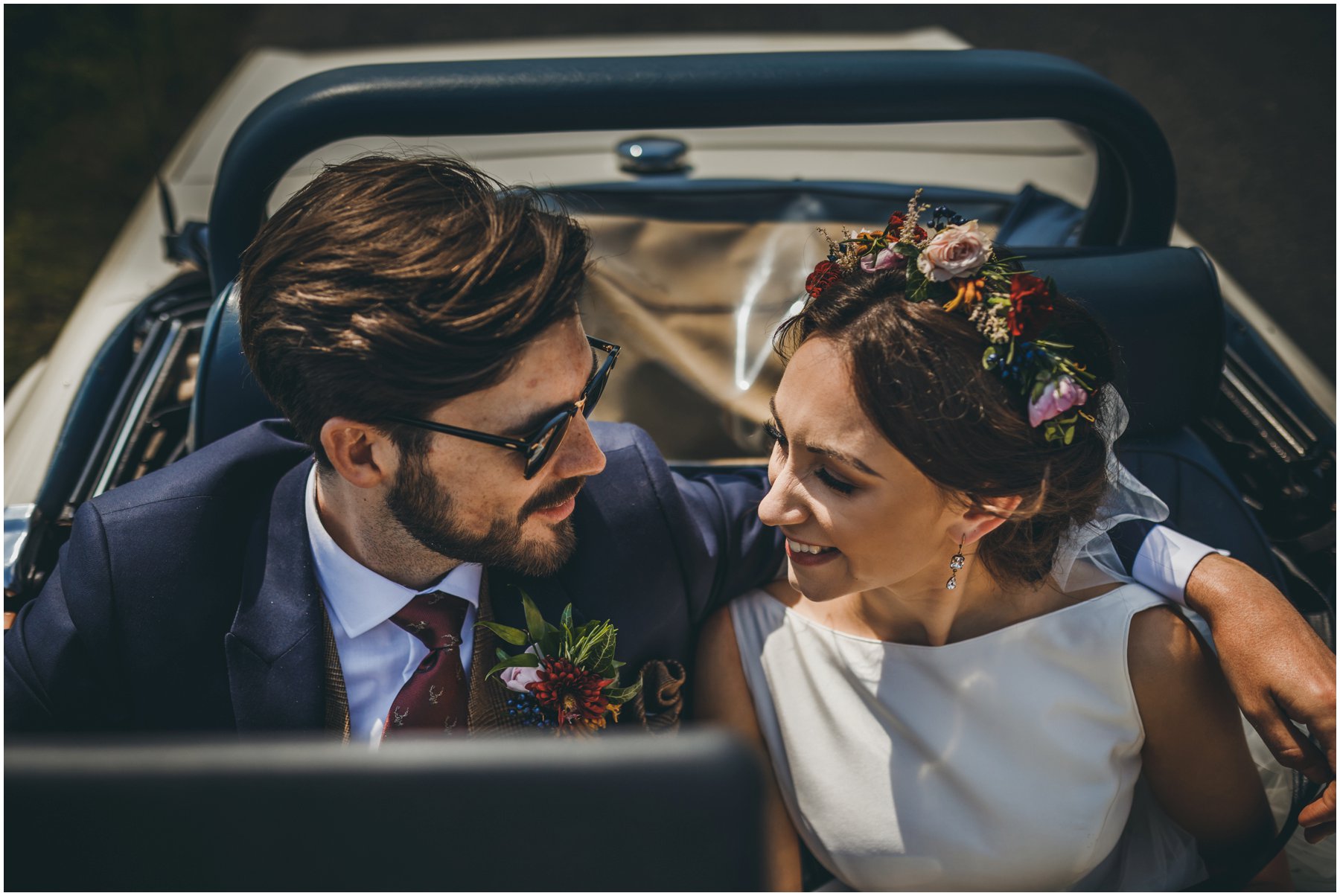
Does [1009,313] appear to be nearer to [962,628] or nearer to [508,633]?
[962,628]

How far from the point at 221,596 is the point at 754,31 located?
186 inches

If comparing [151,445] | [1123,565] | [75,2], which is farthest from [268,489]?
[75,2]

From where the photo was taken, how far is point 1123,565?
171cm

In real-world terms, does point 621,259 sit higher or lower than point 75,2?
higher

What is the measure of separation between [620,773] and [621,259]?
1.79 m

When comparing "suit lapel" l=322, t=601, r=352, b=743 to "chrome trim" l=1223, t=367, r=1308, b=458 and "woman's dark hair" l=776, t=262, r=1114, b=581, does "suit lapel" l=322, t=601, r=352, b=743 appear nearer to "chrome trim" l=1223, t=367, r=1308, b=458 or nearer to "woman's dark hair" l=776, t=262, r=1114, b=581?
"woman's dark hair" l=776, t=262, r=1114, b=581

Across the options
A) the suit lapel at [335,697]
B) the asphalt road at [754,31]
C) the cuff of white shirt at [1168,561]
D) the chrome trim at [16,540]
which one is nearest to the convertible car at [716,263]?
the chrome trim at [16,540]

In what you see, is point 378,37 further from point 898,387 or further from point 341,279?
point 898,387

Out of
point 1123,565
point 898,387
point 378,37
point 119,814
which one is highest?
point 119,814

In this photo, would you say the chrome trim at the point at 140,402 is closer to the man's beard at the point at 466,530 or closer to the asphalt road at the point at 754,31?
the man's beard at the point at 466,530

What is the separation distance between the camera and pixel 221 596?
1539mm

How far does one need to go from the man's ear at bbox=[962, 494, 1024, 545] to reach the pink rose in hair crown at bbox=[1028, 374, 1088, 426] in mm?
168

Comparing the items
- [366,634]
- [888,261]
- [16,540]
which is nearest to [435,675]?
[366,634]

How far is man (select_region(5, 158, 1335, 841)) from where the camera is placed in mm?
1420
